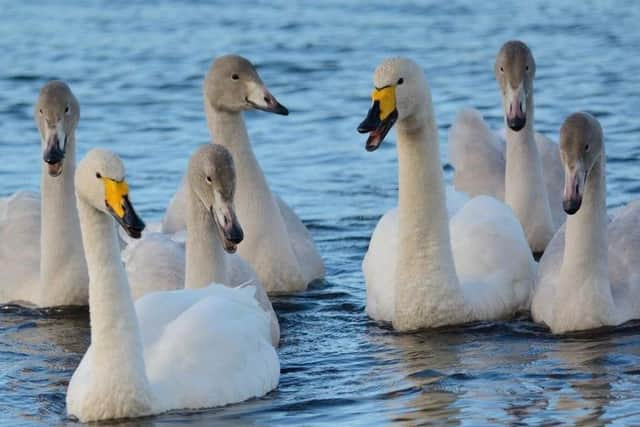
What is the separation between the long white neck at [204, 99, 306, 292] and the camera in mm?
13383

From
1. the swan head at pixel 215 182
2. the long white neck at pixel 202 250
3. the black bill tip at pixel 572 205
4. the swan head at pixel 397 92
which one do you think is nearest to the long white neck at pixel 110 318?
the swan head at pixel 215 182

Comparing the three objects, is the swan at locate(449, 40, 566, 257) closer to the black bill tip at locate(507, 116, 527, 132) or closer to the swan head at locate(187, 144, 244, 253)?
the black bill tip at locate(507, 116, 527, 132)

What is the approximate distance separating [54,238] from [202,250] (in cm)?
224

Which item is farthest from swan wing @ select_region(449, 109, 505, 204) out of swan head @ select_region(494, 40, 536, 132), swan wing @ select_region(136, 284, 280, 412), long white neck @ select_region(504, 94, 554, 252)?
swan wing @ select_region(136, 284, 280, 412)

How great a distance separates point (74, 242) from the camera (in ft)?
43.6

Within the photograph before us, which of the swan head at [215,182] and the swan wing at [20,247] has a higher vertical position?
the swan head at [215,182]

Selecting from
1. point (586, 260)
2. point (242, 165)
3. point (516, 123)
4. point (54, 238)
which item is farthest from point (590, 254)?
point (54, 238)

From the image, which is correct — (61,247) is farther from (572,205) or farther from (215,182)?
(572,205)

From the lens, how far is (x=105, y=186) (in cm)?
947

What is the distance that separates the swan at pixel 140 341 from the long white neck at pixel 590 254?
2.25 metres

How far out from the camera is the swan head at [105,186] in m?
9.38

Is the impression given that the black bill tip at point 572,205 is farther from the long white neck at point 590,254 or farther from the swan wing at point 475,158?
the swan wing at point 475,158

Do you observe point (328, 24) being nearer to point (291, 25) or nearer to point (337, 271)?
point (291, 25)

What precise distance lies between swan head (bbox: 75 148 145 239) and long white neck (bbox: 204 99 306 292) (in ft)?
12.5
